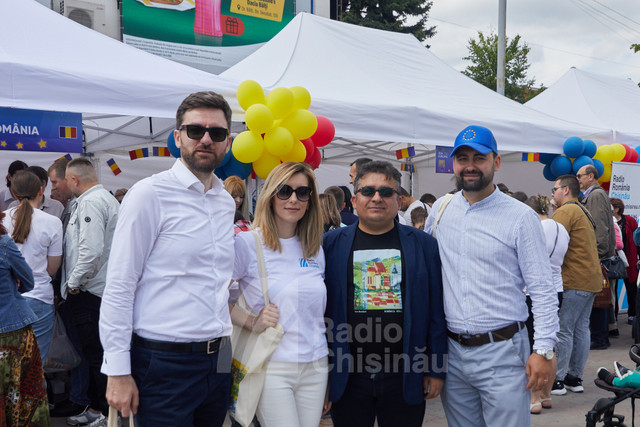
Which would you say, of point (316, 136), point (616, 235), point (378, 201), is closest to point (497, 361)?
point (378, 201)

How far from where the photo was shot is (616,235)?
7.11m

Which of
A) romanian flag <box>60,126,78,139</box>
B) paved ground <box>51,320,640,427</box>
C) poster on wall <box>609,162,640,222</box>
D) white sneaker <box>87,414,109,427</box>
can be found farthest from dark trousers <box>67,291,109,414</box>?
poster on wall <box>609,162,640,222</box>

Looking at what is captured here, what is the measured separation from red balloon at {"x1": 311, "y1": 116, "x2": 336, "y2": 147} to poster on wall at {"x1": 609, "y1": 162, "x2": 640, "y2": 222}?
445 centimetres

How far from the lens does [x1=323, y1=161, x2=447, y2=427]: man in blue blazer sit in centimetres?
249

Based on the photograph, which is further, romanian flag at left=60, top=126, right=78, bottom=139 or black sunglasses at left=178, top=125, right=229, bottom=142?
romanian flag at left=60, top=126, right=78, bottom=139

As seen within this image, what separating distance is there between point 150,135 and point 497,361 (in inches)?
252

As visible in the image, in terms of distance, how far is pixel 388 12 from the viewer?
2464cm

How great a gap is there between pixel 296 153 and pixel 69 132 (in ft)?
6.27

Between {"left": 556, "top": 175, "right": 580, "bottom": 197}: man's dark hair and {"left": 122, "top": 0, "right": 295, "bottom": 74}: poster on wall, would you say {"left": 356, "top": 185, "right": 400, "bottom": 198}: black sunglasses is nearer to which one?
{"left": 556, "top": 175, "right": 580, "bottom": 197}: man's dark hair

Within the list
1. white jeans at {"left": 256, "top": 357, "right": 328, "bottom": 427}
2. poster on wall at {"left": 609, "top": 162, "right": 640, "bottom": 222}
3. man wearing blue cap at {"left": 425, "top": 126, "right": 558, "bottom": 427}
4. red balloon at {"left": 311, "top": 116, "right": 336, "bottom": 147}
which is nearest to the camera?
white jeans at {"left": 256, "top": 357, "right": 328, "bottom": 427}

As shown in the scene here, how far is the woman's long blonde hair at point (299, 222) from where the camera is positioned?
249 centimetres

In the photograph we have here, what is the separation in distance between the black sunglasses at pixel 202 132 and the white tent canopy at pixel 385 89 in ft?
11.8

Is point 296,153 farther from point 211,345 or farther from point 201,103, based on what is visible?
point 211,345

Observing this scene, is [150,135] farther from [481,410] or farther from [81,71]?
[481,410]
